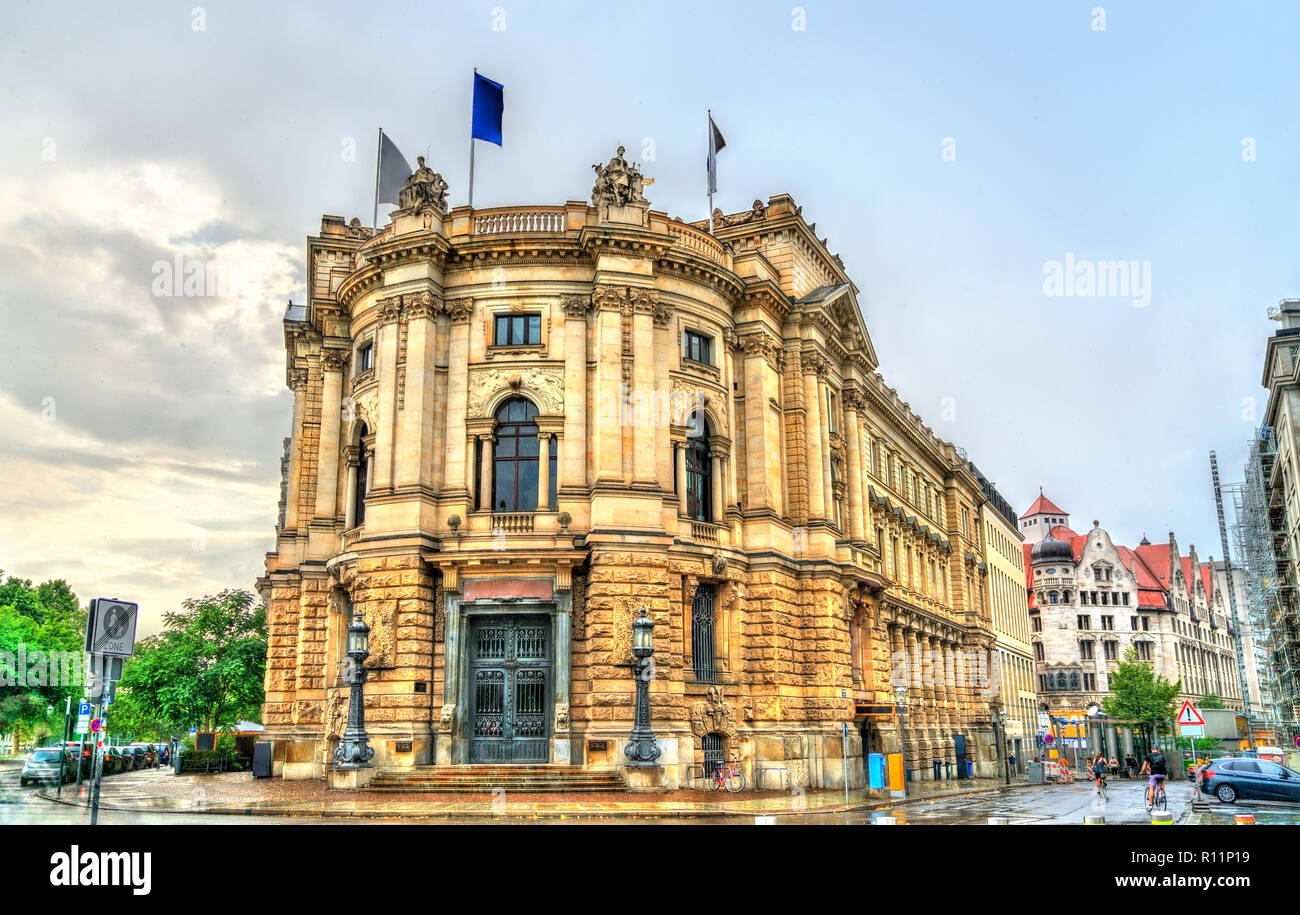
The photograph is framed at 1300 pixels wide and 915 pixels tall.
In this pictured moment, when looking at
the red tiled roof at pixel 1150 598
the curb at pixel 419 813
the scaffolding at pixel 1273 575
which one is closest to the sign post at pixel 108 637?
the curb at pixel 419 813

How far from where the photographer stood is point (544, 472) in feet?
115

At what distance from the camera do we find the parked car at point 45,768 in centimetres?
3747

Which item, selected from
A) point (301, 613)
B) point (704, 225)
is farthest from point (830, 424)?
point (301, 613)

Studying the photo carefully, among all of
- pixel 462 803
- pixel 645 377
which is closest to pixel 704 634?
pixel 645 377

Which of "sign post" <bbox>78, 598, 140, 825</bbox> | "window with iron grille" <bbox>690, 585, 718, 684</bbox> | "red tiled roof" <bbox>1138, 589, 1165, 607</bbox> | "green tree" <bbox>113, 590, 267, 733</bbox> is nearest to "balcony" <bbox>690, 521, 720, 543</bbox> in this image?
"window with iron grille" <bbox>690, 585, 718, 684</bbox>

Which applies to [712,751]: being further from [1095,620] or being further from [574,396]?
[1095,620]

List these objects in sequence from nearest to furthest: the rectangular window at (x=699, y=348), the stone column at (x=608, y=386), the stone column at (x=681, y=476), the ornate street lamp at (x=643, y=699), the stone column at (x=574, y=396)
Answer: the ornate street lamp at (x=643, y=699)
the stone column at (x=608, y=386)
the stone column at (x=574, y=396)
the stone column at (x=681, y=476)
the rectangular window at (x=699, y=348)

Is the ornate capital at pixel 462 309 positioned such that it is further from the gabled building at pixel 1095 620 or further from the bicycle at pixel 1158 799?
the gabled building at pixel 1095 620

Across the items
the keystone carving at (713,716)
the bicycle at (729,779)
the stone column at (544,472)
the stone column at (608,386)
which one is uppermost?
the stone column at (608,386)

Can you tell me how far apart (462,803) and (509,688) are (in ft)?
25.1

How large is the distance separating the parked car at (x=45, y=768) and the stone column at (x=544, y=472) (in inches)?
709
